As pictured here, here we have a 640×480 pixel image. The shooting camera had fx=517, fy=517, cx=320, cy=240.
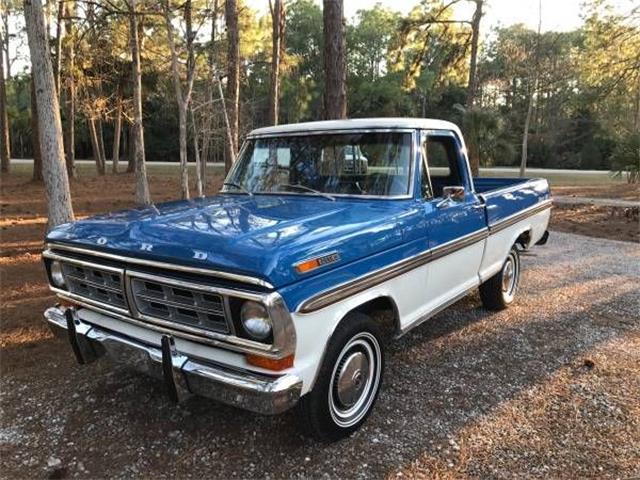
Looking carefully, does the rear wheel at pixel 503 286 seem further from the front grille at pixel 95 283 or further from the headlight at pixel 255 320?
the front grille at pixel 95 283

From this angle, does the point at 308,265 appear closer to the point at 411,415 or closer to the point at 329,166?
the point at 411,415

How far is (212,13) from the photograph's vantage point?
13.1m

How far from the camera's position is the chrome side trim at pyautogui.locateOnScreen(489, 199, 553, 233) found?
4.99m

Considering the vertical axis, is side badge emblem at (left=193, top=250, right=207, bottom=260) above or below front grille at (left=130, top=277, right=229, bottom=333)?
above

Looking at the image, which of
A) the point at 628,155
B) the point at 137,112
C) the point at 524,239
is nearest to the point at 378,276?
the point at 524,239

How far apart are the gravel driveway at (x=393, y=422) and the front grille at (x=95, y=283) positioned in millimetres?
840

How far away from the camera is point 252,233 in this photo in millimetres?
2920

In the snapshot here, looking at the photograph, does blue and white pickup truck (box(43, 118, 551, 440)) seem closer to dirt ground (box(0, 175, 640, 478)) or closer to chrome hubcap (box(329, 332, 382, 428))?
chrome hubcap (box(329, 332, 382, 428))

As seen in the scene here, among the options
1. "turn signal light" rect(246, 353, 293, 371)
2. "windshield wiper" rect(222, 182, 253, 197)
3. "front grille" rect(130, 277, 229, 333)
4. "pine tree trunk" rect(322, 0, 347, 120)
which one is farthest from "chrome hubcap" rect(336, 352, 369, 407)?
"pine tree trunk" rect(322, 0, 347, 120)

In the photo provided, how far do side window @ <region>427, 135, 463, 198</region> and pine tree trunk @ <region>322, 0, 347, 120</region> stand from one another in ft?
12.9

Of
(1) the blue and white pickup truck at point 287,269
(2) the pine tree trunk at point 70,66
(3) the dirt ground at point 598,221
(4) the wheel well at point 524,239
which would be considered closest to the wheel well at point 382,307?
(1) the blue and white pickup truck at point 287,269

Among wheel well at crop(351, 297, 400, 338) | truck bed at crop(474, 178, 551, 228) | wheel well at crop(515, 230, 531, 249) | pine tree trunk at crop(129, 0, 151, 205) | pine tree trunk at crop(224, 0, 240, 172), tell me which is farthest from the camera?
pine tree trunk at crop(224, 0, 240, 172)

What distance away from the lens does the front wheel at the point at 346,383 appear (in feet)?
9.96

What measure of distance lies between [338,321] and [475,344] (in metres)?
2.25
